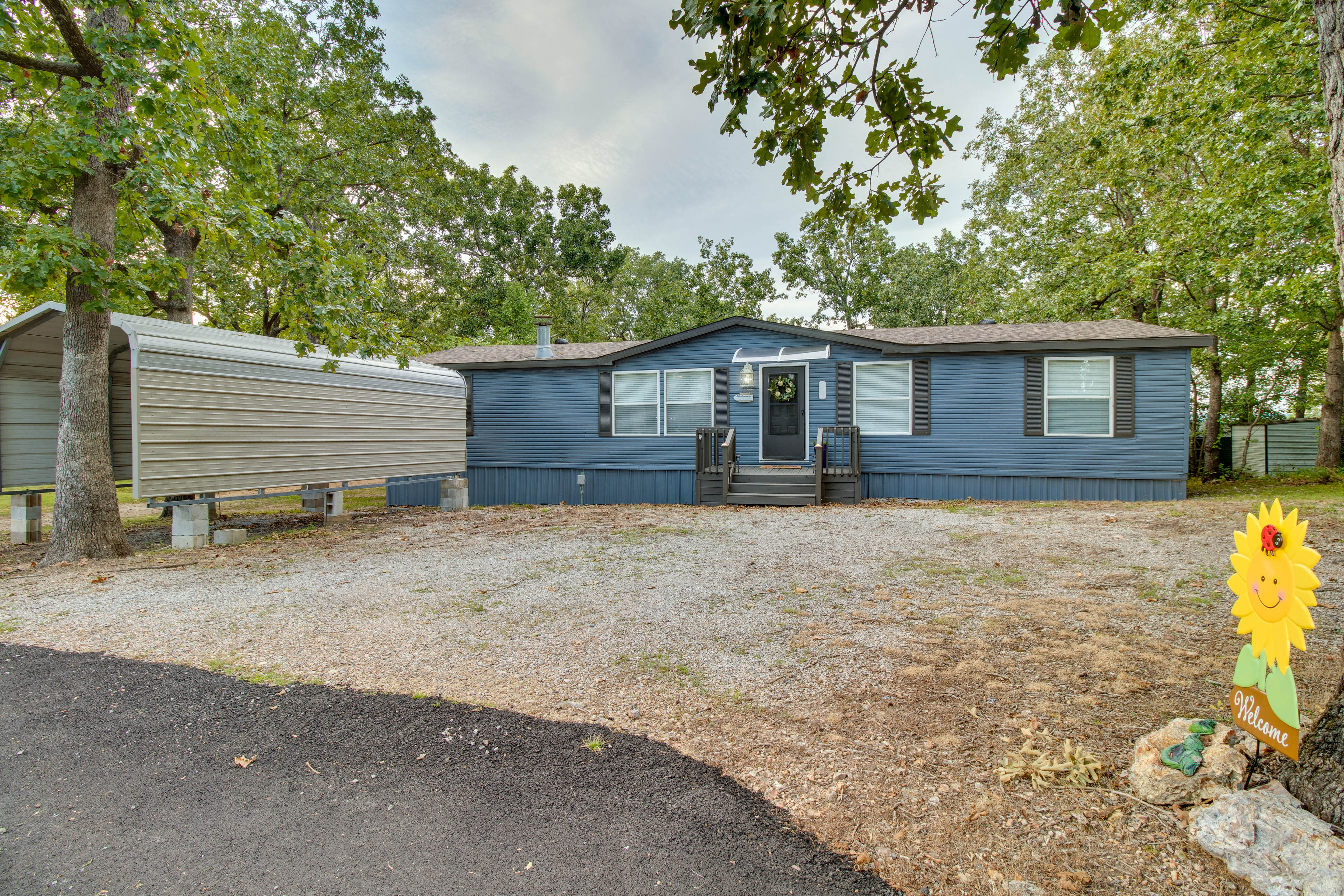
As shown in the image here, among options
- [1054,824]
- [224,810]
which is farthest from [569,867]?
[1054,824]

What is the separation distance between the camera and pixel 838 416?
1034cm

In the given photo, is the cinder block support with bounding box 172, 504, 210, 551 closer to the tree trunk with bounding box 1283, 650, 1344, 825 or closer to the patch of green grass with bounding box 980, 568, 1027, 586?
the patch of green grass with bounding box 980, 568, 1027, 586

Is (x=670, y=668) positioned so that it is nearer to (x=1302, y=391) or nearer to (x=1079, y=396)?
(x=1079, y=396)

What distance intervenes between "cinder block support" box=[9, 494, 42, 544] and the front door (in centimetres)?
992

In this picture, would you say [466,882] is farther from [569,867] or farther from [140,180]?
[140,180]

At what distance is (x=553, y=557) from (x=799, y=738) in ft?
12.9

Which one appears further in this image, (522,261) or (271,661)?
(522,261)

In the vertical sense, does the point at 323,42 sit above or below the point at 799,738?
above

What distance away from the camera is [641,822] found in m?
1.88

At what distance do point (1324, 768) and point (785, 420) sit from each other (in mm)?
9371

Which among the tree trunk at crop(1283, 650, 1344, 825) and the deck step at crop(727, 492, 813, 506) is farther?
the deck step at crop(727, 492, 813, 506)

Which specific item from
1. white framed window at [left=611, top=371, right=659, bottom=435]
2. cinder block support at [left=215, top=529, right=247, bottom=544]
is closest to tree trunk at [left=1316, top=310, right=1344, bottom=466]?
white framed window at [left=611, top=371, right=659, bottom=435]

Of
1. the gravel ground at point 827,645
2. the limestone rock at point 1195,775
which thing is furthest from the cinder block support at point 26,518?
the limestone rock at point 1195,775

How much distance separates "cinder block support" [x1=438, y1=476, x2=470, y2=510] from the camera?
34.3 ft
